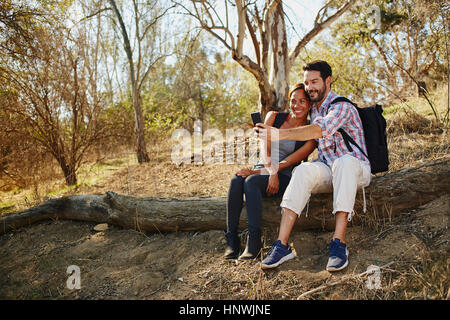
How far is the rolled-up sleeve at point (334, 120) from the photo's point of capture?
259 centimetres

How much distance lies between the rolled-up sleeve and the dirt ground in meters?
0.94

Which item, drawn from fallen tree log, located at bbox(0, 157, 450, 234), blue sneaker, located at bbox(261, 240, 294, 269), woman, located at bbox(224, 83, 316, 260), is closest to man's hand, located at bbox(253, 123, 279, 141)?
woman, located at bbox(224, 83, 316, 260)

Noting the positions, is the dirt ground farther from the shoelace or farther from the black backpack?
the black backpack

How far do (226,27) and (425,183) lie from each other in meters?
3.95

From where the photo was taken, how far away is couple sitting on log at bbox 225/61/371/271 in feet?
8.17

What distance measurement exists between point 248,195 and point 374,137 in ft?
3.89

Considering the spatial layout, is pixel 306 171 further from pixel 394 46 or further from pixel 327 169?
pixel 394 46

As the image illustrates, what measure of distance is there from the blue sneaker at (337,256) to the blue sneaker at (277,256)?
12.9 inches

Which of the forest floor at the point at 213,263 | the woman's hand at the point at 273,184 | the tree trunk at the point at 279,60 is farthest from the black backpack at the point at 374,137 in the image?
the tree trunk at the point at 279,60

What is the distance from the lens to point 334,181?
2.57 metres

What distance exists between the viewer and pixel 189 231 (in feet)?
11.5

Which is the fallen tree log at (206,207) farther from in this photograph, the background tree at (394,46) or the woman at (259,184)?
the background tree at (394,46)
